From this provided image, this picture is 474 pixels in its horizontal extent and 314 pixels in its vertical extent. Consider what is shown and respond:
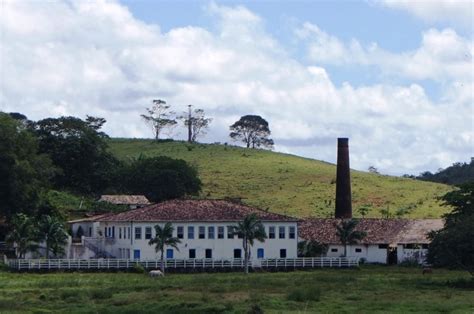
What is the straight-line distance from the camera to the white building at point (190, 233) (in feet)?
286

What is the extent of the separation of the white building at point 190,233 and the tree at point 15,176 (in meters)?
6.73

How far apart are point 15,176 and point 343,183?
32566 millimetres

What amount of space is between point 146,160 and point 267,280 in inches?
2372

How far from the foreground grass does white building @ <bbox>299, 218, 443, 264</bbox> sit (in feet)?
56.2

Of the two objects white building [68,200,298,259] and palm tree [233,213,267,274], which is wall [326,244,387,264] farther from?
palm tree [233,213,267,274]

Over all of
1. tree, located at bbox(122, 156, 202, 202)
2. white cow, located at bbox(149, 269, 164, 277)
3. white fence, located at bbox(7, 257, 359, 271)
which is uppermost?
tree, located at bbox(122, 156, 202, 202)

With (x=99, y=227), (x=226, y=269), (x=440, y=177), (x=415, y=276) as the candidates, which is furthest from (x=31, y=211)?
(x=440, y=177)

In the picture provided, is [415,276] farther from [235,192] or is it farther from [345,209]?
[235,192]

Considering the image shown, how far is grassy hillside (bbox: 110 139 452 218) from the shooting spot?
12550cm

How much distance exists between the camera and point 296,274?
76.6 metres

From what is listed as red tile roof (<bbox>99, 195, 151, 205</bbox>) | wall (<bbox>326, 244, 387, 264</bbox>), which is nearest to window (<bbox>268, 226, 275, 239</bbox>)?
wall (<bbox>326, 244, 387, 264</bbox>)

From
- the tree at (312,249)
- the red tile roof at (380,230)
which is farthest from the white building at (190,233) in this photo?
the red tile roof at (380,230)

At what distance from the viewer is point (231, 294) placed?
180ft

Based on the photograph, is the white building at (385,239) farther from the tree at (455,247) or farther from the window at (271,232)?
the tree at (455,247)
